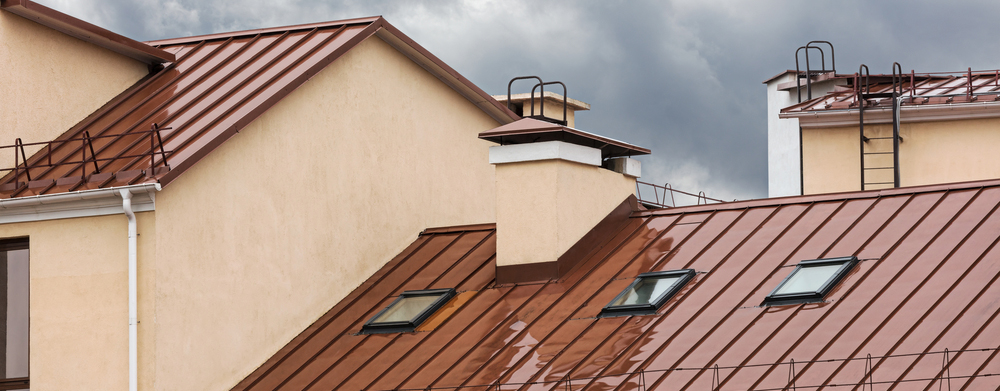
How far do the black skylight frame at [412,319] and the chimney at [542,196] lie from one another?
809 millimetres

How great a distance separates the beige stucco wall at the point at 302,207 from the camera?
46.1ft

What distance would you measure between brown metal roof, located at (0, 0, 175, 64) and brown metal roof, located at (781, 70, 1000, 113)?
47.0ft

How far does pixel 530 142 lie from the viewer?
51.3 feet

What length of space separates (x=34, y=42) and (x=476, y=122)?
7328 mm

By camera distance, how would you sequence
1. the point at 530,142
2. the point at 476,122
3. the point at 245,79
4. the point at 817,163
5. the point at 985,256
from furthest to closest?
the point at 817,163, the point at 476,122, the point at 245,79, the point at 530,142, the point at 985,256

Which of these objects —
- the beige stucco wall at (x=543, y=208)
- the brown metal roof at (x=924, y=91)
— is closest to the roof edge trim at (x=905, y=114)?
the brown metal roof at (x=924, y=91)

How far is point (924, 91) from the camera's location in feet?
84.1

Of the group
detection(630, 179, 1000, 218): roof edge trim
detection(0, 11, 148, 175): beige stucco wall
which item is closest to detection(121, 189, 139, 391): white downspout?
detection(0, 11, 148, 175): beige stucco wall

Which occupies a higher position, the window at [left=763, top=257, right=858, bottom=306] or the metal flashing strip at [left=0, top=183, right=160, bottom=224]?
the metal flashing strip at [left=0, top=183, right=160, bottom=224]

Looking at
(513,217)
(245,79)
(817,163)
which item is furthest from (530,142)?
(817,163)

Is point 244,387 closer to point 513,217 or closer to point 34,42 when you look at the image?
point 513,217

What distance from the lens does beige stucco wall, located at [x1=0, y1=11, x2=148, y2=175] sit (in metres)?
15.7

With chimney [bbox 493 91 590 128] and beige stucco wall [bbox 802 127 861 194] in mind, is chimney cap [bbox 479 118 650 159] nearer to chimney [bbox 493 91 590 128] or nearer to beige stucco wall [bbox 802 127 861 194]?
beige stucco wall [bbox 802 127 861 194]

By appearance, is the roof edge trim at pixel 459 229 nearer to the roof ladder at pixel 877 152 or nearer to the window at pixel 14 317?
the window at pixel 14 317
